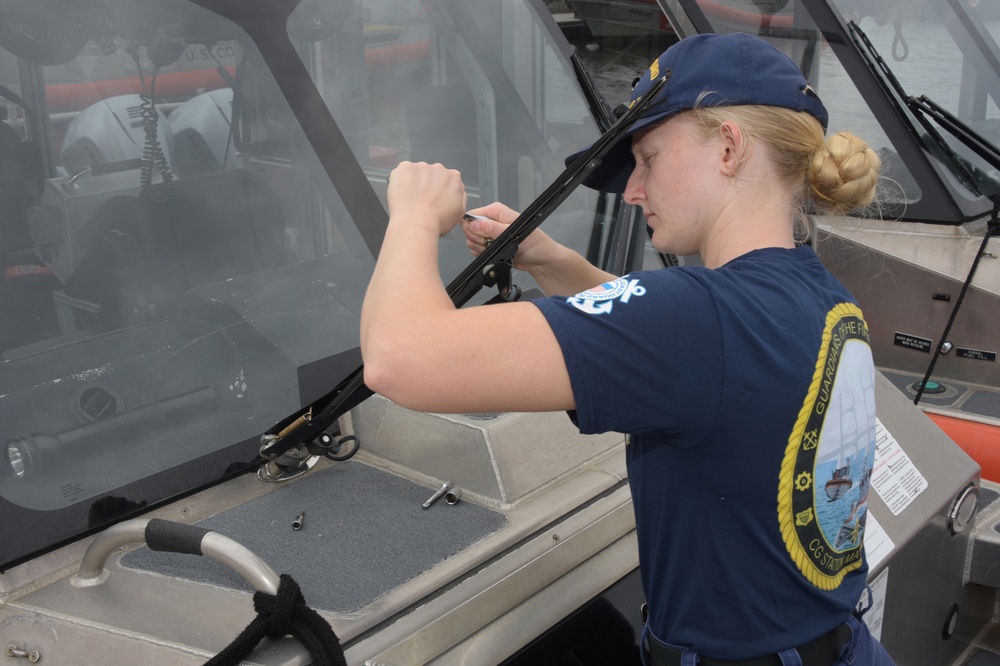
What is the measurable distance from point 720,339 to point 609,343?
0.12 meters

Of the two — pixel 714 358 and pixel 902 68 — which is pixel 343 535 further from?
pixel 902 68

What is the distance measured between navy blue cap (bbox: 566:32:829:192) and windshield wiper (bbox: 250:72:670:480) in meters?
0.02

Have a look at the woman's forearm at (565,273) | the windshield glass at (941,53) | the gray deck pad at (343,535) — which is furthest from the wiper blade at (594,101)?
the windshield glass at (941,53)

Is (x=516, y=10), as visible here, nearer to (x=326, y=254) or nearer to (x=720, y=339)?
(x=326, y=254)

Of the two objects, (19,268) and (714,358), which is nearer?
(714,358)

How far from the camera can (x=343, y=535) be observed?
1.57 m

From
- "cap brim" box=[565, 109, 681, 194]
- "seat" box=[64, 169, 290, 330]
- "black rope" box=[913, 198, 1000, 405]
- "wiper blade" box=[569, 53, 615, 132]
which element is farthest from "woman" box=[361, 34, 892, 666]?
"black rope" box=[913, 198, 1000, 405]

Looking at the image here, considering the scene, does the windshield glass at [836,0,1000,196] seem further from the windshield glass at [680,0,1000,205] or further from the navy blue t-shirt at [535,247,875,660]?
the navy blue t-shirt at [535,247,875,660]

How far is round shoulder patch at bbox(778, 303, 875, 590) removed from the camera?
3.69 ft

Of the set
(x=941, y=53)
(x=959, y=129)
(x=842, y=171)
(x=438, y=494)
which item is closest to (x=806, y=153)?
(x=842, y=171)

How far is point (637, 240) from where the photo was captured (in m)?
2.44

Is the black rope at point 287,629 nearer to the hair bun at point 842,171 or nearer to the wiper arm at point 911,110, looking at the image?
the hair bun at point 842,171

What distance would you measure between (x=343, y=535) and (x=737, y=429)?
0.74 meters

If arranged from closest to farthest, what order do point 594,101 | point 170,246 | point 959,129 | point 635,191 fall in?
point 635,191
point 170,246
point 594,101
point 959,129
